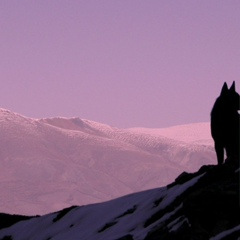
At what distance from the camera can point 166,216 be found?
20203 mm

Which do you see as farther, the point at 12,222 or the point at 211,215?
the point at 12,222

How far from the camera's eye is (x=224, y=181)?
63.1 feet

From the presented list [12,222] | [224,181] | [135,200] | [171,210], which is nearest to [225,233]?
[224,181]

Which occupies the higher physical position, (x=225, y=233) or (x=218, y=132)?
(x=218, y=132)

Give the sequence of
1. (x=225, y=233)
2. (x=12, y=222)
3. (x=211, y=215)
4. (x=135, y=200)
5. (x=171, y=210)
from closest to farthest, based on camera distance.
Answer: (x=225, y=233)
(x=211, y=215)
(x=171, y=210)
(x=135, y=200)
(x=12, y=222)

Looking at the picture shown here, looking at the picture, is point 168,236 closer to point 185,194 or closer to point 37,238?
point 185,194

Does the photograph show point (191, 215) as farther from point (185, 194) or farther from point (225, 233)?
point (185, 194)

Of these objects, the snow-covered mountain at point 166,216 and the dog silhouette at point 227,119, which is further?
the dog silhouette at point 227,119

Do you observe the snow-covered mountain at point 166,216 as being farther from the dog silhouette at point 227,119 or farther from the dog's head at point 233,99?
the dog's head at point 233,99

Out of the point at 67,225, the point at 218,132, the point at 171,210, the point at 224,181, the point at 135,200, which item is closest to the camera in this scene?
the point at 224,181

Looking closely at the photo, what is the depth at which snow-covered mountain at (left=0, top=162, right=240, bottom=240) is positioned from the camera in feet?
57.1

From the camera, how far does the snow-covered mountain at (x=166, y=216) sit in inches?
685

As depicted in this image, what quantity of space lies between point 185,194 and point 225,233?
5.04m

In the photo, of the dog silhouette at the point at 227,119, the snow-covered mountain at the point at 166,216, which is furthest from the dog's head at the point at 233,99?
the snow-covered mountain at the point at 166,216
